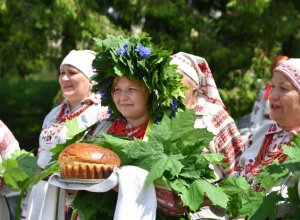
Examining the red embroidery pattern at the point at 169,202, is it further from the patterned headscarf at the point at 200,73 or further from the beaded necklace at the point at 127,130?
the patterned headscarf at the point at 200,73

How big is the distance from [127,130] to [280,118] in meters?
0.88

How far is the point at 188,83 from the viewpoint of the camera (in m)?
5.90

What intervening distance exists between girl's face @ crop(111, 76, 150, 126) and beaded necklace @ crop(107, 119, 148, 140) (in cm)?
6

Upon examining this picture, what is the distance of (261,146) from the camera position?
4953 millimetres

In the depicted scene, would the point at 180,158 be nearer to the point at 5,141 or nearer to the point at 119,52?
the point at 119,52

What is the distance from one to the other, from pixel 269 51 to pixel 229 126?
21.3ft

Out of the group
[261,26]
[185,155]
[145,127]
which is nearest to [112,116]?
[145,127]

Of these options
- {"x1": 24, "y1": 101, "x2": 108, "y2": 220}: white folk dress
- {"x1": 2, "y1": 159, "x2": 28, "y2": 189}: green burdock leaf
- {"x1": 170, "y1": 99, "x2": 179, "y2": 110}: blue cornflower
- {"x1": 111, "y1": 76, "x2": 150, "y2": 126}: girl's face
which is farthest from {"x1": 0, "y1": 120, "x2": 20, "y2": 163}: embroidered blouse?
{"x1": 170, "y1": 99, "x2": 179, "y2": 110}: blue cornflower

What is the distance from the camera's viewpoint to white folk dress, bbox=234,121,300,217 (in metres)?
4.79

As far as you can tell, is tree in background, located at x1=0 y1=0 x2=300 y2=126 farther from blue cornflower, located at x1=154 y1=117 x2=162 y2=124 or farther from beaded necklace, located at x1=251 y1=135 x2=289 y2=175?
beaded necklace, located at x1=251 y1=135 x2=289 y2=175

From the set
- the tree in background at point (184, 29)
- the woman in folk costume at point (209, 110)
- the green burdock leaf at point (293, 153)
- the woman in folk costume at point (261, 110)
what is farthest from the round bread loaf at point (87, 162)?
the tree in background at point (184, 29)

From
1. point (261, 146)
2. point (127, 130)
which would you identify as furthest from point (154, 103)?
point (261, 146)

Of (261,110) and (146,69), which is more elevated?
(146,69)

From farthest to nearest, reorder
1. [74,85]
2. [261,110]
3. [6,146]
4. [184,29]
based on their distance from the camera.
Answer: [184,29] → [261,110] → [74,85] → [6,146]
